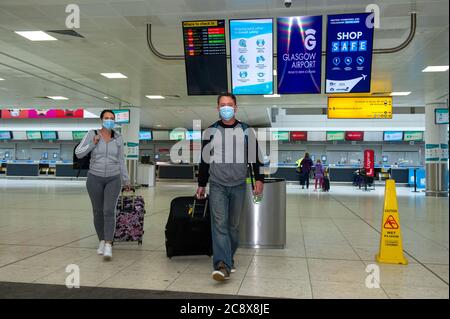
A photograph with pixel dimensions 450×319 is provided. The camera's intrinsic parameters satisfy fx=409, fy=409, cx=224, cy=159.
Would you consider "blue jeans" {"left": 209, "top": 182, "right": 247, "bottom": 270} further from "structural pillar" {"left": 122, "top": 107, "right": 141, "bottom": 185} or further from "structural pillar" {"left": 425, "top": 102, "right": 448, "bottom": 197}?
"structural pillar" {"left": 122, "top": 107, "right": 141, "bottom": 185}

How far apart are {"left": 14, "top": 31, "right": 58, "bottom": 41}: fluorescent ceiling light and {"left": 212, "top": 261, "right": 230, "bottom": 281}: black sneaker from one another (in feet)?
24.8

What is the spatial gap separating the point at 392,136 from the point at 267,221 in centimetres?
2060

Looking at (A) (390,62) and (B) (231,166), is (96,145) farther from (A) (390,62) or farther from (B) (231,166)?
(A) (390,62)

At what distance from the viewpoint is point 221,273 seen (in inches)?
138

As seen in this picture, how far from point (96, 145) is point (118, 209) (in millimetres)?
1029

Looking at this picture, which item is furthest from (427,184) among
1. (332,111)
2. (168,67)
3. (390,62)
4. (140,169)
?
(140,169)

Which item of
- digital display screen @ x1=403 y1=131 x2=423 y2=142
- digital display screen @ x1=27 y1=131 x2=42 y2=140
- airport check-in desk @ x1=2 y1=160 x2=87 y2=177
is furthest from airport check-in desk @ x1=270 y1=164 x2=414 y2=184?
digital display screen @ x1=27 y1=131 x2=42 y2=140

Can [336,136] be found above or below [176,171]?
above

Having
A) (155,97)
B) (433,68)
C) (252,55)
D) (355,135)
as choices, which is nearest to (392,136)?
(355,135)

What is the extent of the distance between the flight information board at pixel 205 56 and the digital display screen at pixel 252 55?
22cm

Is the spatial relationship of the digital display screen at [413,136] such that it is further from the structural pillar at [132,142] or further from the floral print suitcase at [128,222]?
the floral print suitcase at [128,222]

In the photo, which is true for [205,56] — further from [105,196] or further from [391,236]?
[391,236]

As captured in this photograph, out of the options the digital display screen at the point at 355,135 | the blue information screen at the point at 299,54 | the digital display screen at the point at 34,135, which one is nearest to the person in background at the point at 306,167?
the digital display screen at the point at 355,135

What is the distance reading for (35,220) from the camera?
7445mm
